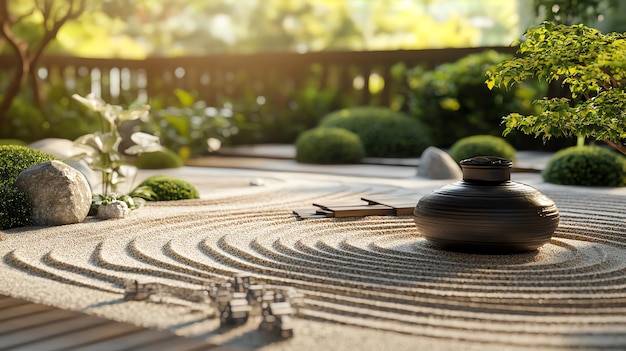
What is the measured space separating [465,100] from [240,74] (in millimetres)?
5691

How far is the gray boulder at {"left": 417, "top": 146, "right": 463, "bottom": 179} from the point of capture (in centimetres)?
1012

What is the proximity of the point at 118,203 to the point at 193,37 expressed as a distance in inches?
931

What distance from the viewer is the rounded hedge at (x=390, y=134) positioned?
12.9m

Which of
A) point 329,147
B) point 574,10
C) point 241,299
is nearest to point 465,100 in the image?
point 574,10

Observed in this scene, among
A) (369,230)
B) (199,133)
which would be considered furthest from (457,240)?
(199,133)

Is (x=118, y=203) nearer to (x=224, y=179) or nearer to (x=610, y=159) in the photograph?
(x=224, y=179)

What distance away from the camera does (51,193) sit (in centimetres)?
636

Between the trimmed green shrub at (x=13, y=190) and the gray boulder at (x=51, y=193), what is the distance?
2.7 inches

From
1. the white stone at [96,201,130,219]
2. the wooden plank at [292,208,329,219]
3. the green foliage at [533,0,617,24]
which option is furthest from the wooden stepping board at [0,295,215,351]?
the green foliage at [533,0,617,24]

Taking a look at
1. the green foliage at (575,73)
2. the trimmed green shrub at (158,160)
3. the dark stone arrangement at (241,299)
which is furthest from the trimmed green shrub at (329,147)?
the dark stone arrangement at (241,299)

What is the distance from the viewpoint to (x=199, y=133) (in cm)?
1368

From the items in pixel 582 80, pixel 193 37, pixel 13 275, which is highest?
pixel 193 37

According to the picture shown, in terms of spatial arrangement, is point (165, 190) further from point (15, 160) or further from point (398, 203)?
point (398, 203)

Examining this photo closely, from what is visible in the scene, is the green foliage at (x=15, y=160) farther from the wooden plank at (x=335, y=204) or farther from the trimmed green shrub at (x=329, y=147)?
the trimmed green shrub at (x=329, y=147)
